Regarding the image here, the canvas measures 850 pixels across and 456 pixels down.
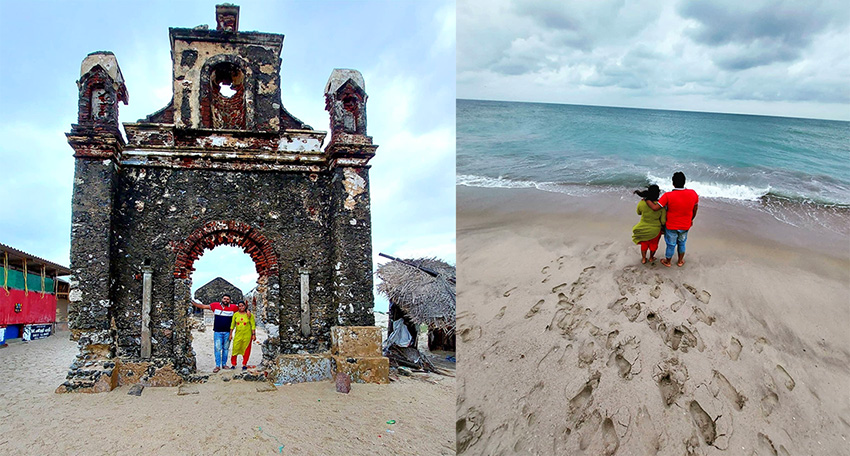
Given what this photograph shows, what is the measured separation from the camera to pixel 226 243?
8195mm

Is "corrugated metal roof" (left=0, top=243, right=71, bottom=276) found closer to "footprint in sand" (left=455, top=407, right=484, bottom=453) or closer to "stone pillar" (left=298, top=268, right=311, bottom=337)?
"stone pillar" (left=298, top=268, right=311, bottom=337)

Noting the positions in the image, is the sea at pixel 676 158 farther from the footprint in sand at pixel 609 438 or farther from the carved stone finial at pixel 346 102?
the footprint in sand at pixel 609 438

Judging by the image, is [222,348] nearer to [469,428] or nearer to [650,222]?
[469,428]

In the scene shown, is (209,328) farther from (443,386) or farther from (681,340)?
(681,340)

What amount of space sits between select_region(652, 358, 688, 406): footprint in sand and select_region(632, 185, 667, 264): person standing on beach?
1.94 meters

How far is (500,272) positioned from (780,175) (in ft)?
35.8

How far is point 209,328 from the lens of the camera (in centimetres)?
1803

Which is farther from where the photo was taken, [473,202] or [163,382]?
[473,202]

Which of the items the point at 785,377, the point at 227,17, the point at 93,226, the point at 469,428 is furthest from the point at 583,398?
the point at 227,17

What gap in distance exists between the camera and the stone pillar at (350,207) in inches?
314

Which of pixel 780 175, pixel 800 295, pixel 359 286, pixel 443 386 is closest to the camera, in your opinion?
pixel 800 295

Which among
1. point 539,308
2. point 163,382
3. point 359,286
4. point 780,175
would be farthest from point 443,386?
point 780,175

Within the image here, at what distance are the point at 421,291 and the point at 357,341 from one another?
3.51 metres

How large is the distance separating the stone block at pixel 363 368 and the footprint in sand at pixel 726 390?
4.64 metres
